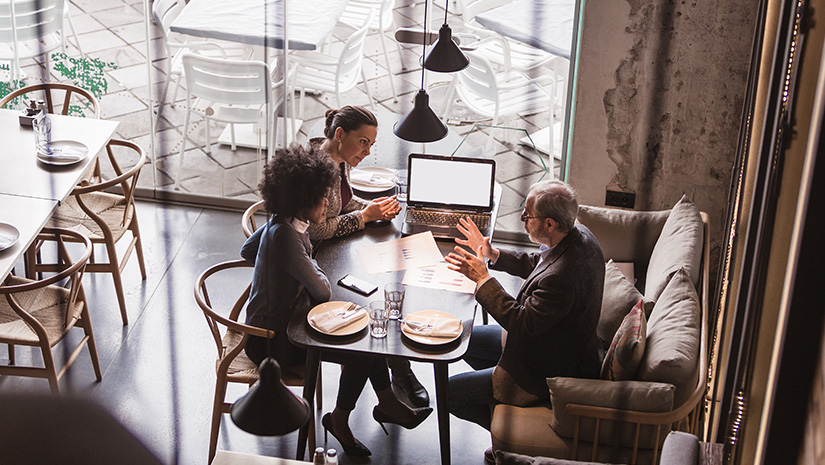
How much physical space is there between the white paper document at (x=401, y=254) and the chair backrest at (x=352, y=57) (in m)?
1.59

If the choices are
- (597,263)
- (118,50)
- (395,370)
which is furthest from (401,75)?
(597,263)

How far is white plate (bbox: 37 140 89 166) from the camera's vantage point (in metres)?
4.36

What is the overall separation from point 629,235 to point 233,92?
248 cm

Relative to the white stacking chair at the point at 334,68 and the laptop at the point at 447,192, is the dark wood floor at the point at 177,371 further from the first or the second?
the white stacking chair at the point at 334,68

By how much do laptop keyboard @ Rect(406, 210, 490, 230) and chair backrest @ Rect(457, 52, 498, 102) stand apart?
1.09 meters

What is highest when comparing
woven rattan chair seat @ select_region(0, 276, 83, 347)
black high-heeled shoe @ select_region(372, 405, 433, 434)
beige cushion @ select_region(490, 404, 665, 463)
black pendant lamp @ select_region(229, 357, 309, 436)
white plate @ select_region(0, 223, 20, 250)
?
black pendant lamp @ select_region(229, 357, 309, 436)

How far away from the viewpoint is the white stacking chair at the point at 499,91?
15.9 ft

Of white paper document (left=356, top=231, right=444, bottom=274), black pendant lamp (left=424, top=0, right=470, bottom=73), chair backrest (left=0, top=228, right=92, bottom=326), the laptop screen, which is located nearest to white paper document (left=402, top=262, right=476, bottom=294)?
white paper document (left=356, top=231, right=444, bottom=274)

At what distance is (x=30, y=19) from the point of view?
16.7 ft

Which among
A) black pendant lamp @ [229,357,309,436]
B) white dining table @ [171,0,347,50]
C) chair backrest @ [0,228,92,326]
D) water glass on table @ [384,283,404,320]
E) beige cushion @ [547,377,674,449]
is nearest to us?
black pendant lamp @ [229,357,309,436]

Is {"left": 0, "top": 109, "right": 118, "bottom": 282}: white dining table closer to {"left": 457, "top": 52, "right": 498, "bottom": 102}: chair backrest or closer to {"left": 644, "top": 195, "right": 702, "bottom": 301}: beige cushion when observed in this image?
{"left": 457, "top": 52, "right": 498, "bottom": 102}: chair backrest

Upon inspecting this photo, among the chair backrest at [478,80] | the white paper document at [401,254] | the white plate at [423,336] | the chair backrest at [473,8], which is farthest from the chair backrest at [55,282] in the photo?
the chair backrest at [473,8]

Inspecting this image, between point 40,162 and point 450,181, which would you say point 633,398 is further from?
point 40,162

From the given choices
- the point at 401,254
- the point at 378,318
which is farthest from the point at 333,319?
the point at 401,254
